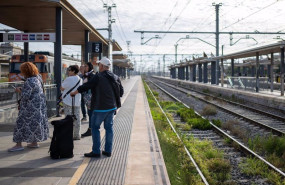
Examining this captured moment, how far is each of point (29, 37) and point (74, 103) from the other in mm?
4449

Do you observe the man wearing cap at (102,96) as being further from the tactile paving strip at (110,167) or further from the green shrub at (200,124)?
the green shrub at (200,124)

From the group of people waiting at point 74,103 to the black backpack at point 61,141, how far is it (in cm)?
36

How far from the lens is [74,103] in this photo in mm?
7559

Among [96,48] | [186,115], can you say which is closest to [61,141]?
[186,115]

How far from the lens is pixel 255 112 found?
1684cm

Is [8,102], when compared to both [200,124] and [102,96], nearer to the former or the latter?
[102,96]

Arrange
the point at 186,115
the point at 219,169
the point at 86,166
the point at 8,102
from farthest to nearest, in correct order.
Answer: the point at 186,115
the point at 8,102
the point at 219,169
the point at 86,166

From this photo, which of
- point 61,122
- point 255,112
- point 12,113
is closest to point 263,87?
point 255,112

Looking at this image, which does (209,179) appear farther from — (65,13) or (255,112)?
(255,112)

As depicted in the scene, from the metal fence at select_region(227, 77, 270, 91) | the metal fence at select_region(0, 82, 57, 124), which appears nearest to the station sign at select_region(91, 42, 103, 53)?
the metal fence at select_region(0, 82, 57, 124)

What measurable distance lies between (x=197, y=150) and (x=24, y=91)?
4090mm

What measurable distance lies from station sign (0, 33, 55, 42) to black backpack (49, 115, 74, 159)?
5.05 metres

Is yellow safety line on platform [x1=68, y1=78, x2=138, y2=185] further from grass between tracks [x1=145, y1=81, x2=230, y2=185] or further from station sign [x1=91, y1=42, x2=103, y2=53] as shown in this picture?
station sign [x1=91, y1=42, x2=103, y2=53]

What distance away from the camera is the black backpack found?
6.39 meters
